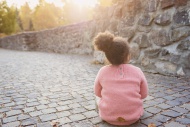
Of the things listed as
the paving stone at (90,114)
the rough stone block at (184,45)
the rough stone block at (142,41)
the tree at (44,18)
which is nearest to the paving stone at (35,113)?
the paving stone at (90,114)

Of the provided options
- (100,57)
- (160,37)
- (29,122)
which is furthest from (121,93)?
(100,57)

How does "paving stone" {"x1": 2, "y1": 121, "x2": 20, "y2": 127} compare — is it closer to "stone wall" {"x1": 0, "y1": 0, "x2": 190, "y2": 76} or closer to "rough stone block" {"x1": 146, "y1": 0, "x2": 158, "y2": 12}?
"stone wall" {"x1": 0, "y1": 0, "x2": 190, "y2": 76}

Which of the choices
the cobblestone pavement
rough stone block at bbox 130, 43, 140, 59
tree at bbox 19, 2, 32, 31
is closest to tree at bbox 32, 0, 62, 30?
tree at bbox 19, 2, 32, 31

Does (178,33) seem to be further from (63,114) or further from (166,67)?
(63,114)

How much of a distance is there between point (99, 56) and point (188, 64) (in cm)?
295

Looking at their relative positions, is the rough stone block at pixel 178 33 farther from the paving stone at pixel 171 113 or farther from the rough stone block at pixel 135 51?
the paving stone at pixel 171 113

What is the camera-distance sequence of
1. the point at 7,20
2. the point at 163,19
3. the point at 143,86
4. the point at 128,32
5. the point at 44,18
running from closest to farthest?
the point at 143,86 → the point at 163,19 → the point at 128,32 → the point at 7,20 → the point at 44,18

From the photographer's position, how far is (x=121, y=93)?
1.98 meters

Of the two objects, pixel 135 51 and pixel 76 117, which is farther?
pixel 135 51

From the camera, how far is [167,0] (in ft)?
13.5

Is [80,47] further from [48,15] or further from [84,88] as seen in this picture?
[48,15]

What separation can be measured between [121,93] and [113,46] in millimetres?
467


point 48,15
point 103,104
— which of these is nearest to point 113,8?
point 103,104

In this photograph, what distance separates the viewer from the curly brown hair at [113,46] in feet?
6.44
